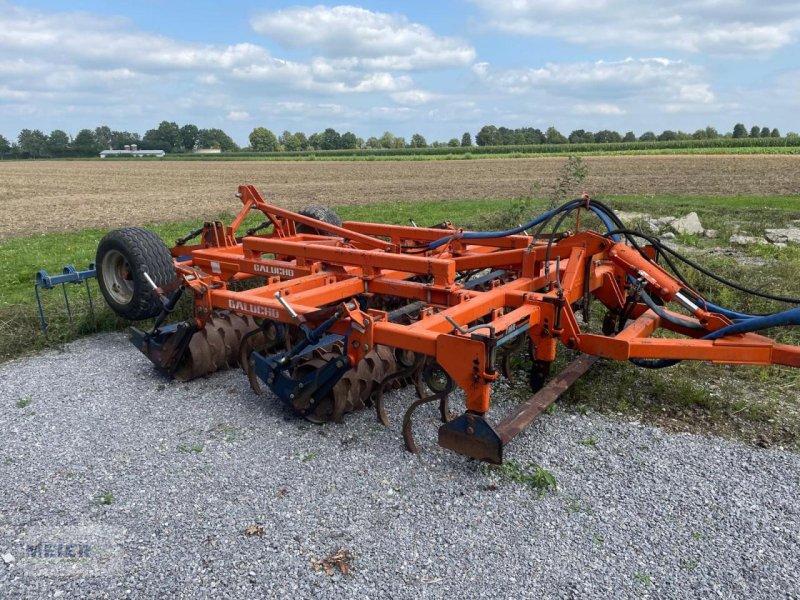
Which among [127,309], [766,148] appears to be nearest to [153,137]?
[766,148]

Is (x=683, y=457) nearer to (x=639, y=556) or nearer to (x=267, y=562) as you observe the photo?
(x=639, y=556)

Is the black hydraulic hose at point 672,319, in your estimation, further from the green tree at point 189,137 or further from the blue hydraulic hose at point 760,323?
the green tree at point 189,137

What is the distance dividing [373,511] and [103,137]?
12832 centimetres

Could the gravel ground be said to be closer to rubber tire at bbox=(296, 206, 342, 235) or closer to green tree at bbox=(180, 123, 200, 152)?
rubber tire at bbox=(296, 206, 342, 235)

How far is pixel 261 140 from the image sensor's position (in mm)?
111188

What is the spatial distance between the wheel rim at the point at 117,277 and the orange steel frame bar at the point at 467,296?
2.03 ft

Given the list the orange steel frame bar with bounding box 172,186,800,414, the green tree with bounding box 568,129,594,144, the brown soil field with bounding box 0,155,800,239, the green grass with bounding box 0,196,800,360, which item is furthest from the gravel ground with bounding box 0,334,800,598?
the green tree with bounding box 568,129,594,144

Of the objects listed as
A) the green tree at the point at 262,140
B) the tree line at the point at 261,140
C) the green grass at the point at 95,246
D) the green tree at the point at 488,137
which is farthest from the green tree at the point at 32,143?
the green grass at the point at 95,246

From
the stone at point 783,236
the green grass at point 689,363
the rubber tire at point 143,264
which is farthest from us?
the stone at point 783,236

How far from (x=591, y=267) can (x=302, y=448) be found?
98.9 inches

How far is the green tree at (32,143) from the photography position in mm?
101750

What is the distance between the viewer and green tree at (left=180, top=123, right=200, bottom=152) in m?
112

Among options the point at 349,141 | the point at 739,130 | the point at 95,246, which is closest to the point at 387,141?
the point at 349,141

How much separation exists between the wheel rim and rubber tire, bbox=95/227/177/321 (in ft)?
0.72
